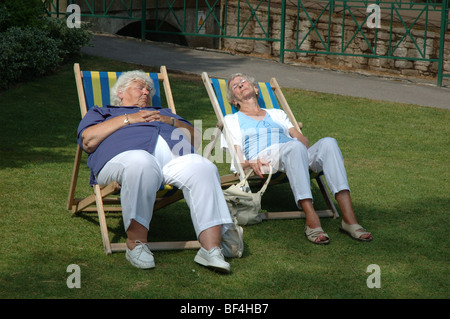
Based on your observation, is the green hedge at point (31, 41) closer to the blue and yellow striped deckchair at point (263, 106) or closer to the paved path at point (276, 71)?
the paved path at point (276, 71)

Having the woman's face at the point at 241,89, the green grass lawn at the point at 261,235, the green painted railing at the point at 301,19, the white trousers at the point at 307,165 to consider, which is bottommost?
the green grass lawn at the point at 261,235

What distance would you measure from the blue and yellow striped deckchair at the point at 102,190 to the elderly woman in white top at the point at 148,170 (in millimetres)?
124

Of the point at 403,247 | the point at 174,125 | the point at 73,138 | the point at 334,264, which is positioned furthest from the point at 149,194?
the point at 73,138

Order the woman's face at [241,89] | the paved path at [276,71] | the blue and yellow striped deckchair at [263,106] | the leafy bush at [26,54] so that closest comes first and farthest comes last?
the blue and yellow striped deckchair at [263,106]
the woman's face at [241,89]
the leafy bush at [26,54]
the paved path at [276,71]

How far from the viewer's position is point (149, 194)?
163 inches

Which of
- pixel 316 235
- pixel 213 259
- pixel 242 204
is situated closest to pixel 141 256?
pixel 213 259

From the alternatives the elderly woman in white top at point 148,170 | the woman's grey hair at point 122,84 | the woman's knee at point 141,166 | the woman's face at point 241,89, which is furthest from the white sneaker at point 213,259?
the woman's face at point 241,89

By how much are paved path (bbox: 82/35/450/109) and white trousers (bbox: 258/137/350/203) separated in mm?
5055

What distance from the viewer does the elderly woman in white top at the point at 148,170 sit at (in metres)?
4.12

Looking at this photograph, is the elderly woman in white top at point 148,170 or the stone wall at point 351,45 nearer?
the elderly woman in white top at point 148,170

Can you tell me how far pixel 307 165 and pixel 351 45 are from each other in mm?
9548

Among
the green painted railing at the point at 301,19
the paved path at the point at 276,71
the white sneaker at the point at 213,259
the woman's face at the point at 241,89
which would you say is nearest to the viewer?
the white sneaker at the point at 213,259

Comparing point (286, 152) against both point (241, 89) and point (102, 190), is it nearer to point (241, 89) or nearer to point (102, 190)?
point (241, 89)

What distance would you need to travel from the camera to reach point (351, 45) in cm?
1396
